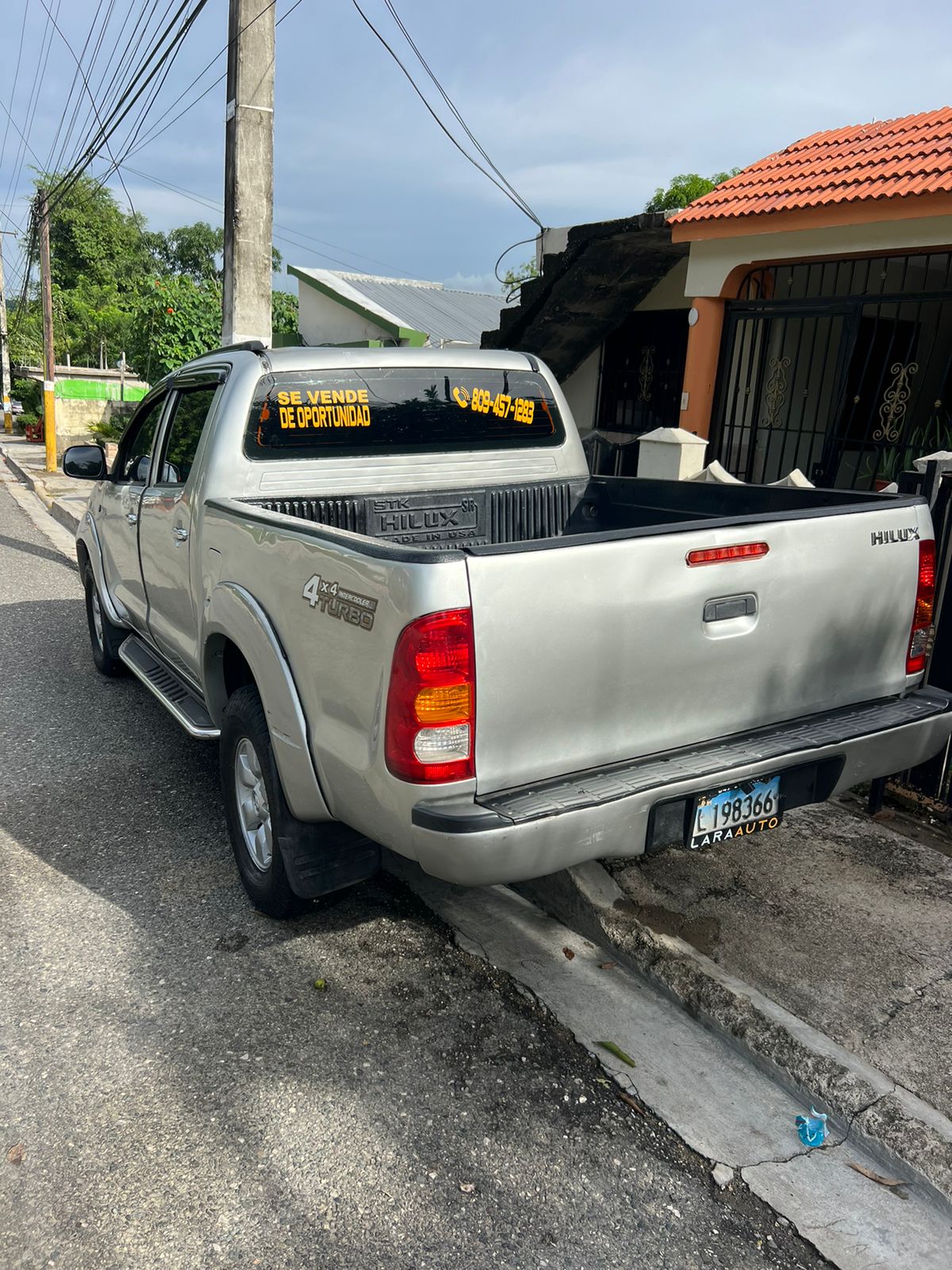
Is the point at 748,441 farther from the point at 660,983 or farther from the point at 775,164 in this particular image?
the point at 660,983

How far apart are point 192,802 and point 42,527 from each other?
394 inches

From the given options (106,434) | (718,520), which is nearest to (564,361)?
(718,520)

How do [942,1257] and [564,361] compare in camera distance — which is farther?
[564,361]

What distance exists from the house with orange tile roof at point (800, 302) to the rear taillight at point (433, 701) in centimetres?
633

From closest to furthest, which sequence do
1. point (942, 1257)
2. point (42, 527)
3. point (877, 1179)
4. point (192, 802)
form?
point (942, 1257) < point (877, 1179) < point (192, 802) < point (42, 527)

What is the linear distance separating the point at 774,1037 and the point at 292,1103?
139 cm

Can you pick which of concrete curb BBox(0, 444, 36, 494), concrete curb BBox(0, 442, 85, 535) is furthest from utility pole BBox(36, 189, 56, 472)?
concrete curb BBox(0, 442, 85, 535)

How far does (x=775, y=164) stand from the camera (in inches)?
379

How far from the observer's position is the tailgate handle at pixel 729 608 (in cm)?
274

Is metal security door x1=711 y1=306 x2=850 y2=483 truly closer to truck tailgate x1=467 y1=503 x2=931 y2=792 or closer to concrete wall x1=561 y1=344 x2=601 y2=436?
concrete wall x1=561 y1=344 x2=601 y2=436

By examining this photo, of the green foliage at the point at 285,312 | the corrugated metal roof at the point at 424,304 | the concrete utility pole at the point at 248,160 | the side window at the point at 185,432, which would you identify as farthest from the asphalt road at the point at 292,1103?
the green foliage at the point at 285,312

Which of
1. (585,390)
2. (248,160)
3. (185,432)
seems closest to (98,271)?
(585,390)

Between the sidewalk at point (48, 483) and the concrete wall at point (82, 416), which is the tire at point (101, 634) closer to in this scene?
the sidewalk at point (48, 483)

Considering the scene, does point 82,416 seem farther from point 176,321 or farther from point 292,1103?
point 292,1103
